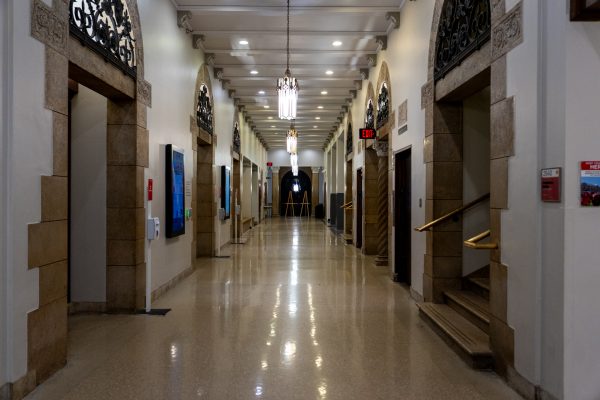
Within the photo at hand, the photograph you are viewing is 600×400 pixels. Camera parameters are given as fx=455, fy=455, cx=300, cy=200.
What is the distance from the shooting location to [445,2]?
4.57 m

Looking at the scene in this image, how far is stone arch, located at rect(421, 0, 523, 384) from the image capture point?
3.11 m

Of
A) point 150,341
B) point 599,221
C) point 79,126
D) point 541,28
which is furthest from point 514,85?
point 79,126

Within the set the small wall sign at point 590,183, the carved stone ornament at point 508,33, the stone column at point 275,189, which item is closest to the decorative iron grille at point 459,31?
the carved stone ornament at point 508,33

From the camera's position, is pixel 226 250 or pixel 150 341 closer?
pixel 150 341

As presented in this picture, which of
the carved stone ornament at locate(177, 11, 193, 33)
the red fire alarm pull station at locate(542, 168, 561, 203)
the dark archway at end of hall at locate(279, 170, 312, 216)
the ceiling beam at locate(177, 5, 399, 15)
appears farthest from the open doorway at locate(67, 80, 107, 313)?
the dark archway at end of hall at locate(279, 170, 312, 216)

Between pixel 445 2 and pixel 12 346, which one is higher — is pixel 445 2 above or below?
above

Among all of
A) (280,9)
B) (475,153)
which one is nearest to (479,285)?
(475,153)

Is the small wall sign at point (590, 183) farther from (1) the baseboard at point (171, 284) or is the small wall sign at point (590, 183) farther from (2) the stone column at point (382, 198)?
(2) the stone column at point (382, 198)

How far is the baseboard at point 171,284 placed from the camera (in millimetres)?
5438

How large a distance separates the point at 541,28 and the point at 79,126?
4.25 m

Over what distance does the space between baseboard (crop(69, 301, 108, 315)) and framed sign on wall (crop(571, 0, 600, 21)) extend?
466 cm

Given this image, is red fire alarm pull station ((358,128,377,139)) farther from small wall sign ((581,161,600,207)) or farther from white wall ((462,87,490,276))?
small wall sign ((581,161,600,207))

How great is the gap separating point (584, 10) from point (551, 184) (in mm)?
923

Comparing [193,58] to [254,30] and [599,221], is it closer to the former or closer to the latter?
[254,30]
